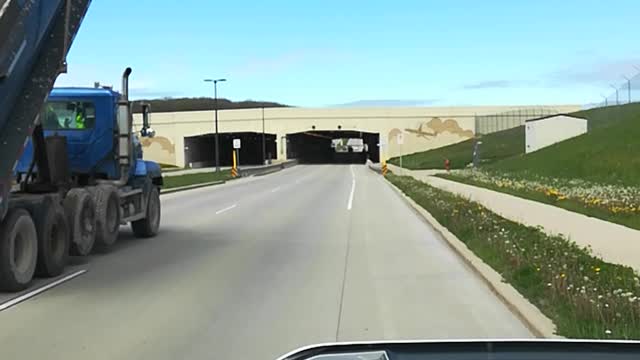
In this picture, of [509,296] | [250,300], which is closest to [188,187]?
[250,300]

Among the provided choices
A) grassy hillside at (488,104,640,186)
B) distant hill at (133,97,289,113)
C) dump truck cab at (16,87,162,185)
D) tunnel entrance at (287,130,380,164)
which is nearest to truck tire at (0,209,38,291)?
dump truck cab at (16,87,162,185)

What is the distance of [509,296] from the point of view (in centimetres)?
953

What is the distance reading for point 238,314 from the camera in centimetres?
901

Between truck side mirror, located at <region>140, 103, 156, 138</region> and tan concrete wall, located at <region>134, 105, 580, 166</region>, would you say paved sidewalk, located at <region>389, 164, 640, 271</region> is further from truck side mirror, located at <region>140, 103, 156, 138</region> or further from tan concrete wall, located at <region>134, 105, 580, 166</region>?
tan concrete wall, located at <region>134, 105, 580, 166</region>

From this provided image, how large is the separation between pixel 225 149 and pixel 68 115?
425 feet

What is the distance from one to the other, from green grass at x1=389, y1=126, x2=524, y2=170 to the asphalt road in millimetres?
56724

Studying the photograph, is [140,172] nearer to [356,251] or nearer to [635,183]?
[356,251]

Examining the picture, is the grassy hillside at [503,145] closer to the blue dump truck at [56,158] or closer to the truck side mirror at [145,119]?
the truck side mirror at [145,119]

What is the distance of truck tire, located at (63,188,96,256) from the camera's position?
12586 millimetres

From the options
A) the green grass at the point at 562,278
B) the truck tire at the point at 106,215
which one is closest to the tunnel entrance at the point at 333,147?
the truck tire at the point at 106,215

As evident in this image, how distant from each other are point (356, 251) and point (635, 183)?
51.9 ft

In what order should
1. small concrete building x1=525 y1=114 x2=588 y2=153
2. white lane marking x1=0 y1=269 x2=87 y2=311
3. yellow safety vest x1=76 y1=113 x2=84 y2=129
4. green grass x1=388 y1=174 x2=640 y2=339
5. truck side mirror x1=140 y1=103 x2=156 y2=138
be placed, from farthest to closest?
small concrete building x1=525 y1=114 x2=588 y2=153 → truck side mirror x1=140 y1=103 x2=156 y2=138 → yellow safety vest x1=76 y1=113 x2=84 y2=129 → white lane marking x1=0 y1=269 x2=87 y2=311 → green grass x1=388 y1=174 x2=640 y2=339

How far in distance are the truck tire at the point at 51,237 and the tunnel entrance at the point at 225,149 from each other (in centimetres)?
10798

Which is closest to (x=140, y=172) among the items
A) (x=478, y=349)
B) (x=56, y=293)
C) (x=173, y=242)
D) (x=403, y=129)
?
(x=173, y=242)
